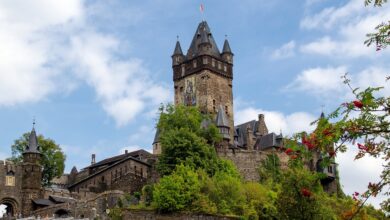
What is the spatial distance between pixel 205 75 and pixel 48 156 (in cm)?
2020

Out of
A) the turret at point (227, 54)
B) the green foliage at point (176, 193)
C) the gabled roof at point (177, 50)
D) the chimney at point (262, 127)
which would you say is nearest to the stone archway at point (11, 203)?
the green foliage at point (176, 193)

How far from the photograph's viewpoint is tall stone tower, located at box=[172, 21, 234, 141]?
7375 cm

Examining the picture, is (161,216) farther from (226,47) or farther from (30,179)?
(226,47)

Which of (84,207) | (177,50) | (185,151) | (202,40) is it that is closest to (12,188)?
(84,207)

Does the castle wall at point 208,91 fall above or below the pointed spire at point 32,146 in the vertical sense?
above

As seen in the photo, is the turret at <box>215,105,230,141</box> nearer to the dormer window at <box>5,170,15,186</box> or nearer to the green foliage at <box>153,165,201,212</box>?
the green foliage at <box>153,165,201,212</box>

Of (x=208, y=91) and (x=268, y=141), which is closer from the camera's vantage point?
(x=268, y=141)

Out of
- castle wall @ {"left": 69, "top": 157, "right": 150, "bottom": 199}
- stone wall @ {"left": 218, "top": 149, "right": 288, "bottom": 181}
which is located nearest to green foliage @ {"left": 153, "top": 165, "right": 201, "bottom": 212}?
castle wall @ {"left": 69, "top": 157, "right": 150, "bottom": 199}

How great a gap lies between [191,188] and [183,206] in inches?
57.6

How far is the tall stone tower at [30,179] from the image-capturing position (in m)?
54.8

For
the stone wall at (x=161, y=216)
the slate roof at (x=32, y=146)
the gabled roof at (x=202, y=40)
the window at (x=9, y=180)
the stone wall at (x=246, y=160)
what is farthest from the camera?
the gabled roof at (x=202, y=40)

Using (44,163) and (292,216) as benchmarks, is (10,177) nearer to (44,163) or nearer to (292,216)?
(44,163)

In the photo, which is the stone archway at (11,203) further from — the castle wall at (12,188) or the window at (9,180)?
the window at (9,180)

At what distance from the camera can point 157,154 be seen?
65.7 meters
